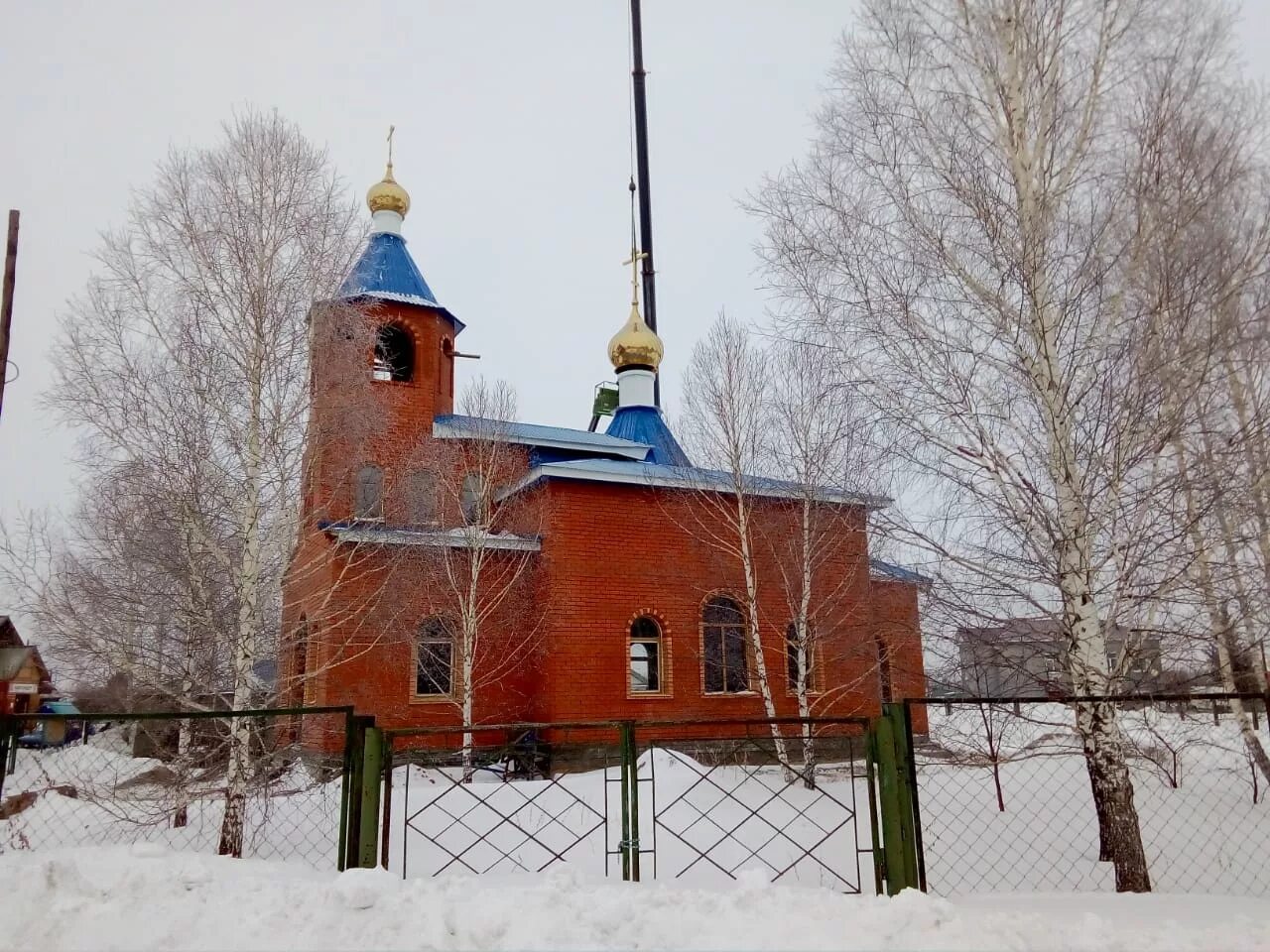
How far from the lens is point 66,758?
911 cm

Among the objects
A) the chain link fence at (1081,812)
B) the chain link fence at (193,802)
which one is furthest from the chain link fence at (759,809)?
the chain link fence at (193,802)

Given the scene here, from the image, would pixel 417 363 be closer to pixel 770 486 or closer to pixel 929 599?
pixel 770 486

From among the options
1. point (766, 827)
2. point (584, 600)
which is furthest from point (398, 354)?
point (766, 827)

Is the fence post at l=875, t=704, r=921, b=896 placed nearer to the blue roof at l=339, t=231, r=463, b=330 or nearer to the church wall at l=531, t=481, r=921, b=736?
the church wall at l=531, t=481, r=921, b=736

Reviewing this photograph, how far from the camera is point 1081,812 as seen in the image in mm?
8523

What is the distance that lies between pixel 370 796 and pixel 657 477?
29.1ft

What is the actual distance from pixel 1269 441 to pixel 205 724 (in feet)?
28.9

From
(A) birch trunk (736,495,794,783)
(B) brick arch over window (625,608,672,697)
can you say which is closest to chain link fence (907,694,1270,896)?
(A) birch trunk (736,495,794,783)

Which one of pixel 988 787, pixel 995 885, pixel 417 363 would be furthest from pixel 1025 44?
pixel 417 363

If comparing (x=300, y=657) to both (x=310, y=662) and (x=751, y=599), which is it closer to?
(x=310, y=662)

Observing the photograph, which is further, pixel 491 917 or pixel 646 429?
pixel 646 429

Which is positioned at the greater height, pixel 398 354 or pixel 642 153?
pixel 642 153

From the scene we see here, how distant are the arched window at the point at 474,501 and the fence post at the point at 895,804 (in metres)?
8.62

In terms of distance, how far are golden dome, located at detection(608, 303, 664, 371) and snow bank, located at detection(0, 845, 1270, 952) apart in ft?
47.2
